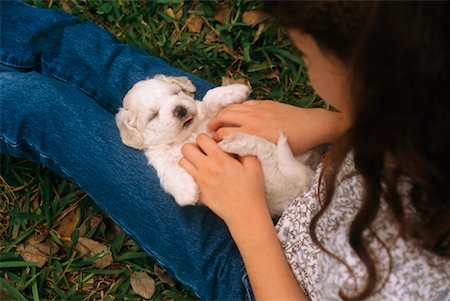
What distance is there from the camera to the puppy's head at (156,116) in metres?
1.92

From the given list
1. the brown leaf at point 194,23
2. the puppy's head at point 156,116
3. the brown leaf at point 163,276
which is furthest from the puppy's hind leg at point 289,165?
the brown leaf at point 194,23

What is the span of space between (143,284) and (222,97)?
2.76 ft

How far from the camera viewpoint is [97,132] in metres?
1.91

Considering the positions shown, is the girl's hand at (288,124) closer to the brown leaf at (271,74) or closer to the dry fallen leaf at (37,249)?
the brown leaf at (271,74)

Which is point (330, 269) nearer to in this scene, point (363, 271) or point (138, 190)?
point (363, 271)

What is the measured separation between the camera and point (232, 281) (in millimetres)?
1688

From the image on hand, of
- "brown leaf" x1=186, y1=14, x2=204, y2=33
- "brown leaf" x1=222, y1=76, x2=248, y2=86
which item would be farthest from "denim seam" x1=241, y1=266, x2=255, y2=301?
"brown leaf" x1=186, y1=14, x2=204, y2=33

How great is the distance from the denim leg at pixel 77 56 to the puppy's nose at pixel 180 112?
0.24 meters

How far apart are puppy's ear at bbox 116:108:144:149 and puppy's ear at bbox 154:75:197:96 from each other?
0.65 ft

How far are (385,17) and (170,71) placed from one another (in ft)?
4.52

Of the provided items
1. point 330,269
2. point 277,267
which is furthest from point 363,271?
point 277,267

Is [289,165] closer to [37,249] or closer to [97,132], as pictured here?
[97,132]

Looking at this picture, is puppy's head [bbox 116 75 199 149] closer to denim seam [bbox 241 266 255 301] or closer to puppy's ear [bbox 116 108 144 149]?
puppy's ear [bbox 116 108 144 149]

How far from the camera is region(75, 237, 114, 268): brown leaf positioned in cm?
224
